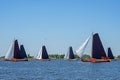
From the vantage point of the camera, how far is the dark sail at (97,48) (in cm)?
10619

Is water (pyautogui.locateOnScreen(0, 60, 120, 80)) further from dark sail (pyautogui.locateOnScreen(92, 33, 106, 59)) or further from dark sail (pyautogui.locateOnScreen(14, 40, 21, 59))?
dark sail (pyautogui.locateOnScreen(14, 40, 21, 59))

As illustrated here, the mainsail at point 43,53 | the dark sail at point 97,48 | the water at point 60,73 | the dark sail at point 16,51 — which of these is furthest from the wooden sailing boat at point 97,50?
the mainsail at point 43,53

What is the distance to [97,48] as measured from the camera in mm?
106812

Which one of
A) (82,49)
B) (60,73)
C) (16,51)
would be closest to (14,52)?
(16,51)

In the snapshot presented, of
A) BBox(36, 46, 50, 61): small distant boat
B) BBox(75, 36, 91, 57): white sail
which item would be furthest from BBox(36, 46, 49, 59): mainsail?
BBox(75, 36, 91, 57): white sail

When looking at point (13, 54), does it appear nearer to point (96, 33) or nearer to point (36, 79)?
point (96, 33)

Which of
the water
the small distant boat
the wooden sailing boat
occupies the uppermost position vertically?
the small distant boat

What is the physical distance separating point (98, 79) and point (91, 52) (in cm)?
5849

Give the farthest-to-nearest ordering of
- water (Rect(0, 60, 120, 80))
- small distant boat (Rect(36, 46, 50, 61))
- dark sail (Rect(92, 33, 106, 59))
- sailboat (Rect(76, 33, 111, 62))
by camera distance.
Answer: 1. small distant boat (Rect(36, 46, 50, 61))
2. dark sail (Rect(92, 33, 106, 59))
3. sailboat (Rect(76, 33, 111, 62))
4. water (Rect(0, 60, 120, 80))

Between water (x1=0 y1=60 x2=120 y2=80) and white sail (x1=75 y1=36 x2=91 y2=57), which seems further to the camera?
white sail (x1=75 y1=36 x2=91 y2=57)

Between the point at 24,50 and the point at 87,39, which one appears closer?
the point at 87,39

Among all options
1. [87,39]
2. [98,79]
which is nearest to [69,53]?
[87,39]

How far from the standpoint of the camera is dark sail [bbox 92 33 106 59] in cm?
10619

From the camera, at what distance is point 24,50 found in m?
152
